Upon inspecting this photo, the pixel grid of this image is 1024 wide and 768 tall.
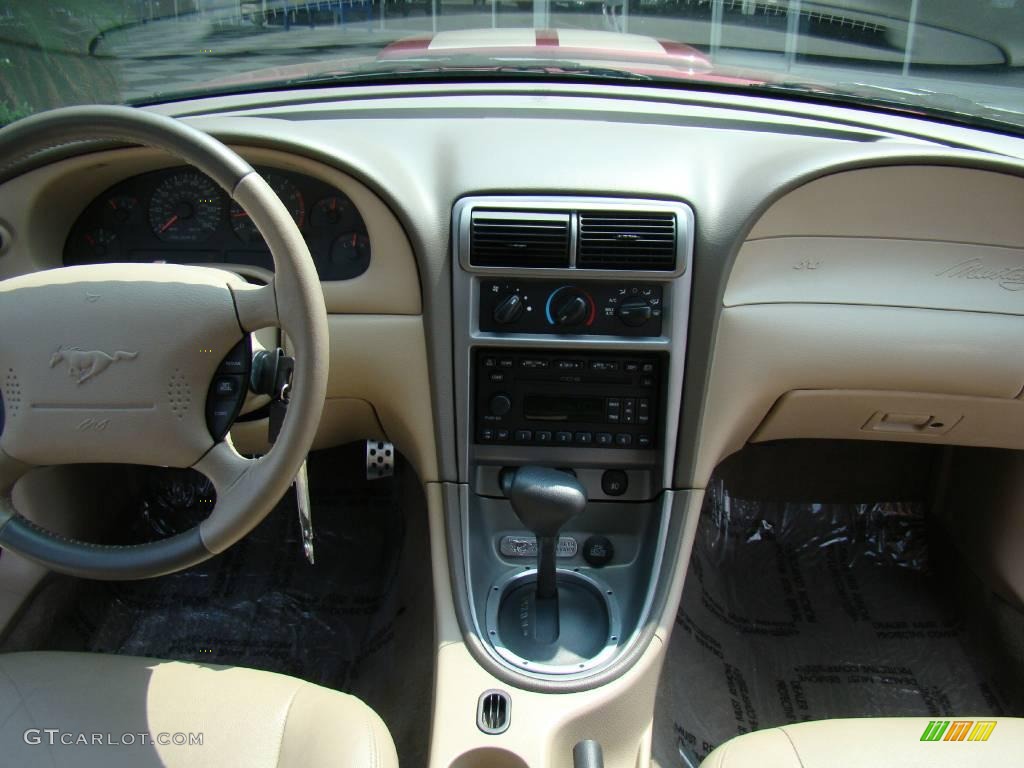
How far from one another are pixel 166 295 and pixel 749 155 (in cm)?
109

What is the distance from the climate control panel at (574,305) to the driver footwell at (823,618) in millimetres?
853

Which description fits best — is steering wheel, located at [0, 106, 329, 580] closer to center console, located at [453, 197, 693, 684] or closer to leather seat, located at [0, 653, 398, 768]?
leather seat, located at [0, 653, 398, 768]

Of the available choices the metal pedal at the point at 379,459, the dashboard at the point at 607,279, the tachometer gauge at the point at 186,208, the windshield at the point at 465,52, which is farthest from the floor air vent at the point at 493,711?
the windshield at the point at 465,52

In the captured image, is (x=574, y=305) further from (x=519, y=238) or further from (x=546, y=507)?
(x=546, y=507)

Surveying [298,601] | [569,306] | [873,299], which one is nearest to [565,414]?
[569,306]

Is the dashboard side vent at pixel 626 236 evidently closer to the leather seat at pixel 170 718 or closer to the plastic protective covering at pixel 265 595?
the leather seat at pixel 170 718

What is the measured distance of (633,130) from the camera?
66.7 inches

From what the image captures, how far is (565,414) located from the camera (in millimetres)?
1691

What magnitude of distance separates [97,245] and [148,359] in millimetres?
669

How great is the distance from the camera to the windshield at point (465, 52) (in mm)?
1847

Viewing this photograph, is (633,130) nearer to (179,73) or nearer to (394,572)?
(179,73)

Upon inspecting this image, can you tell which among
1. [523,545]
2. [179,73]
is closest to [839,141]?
[523,545]

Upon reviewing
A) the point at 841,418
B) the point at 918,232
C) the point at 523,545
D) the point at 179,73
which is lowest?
the point at 523,545

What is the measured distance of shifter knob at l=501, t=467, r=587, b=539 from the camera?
142 cm
